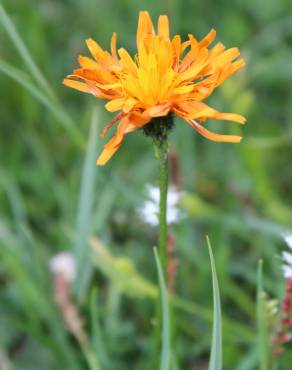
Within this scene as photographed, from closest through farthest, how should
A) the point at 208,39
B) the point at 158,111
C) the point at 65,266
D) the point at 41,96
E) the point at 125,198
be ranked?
the point at 158,111, the point at 208,39, the point at 41,96, the point at 65,266, the point at 125,198

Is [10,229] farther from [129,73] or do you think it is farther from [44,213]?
[129,73]

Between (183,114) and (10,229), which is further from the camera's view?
(10,229)

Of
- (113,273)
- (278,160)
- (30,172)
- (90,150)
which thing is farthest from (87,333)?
(278,160)

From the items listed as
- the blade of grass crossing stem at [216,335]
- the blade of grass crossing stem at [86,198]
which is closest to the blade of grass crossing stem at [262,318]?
the blade of grass crossing stem at [216,335]

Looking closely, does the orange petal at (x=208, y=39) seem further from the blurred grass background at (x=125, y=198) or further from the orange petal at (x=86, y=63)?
the blurred grass background at (x=125, y=198)

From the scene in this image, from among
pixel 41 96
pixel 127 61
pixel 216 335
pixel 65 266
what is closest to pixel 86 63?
pixel 127 61

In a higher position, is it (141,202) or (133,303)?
(141,202)

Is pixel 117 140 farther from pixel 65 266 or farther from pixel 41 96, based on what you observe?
pixel 65 266

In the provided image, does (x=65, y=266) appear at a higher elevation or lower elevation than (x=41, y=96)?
lower
